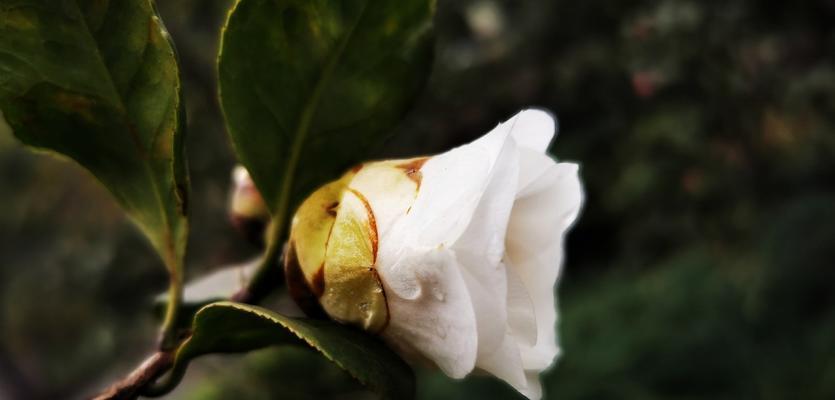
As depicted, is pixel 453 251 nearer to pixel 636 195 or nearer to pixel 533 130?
pixel 533 130

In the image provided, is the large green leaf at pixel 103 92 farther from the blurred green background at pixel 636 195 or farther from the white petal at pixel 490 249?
the blurred green background at pixel 636 195

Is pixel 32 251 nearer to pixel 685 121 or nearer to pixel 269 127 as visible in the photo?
pixel 685 121

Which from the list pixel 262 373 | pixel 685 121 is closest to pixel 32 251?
pixel 262 373

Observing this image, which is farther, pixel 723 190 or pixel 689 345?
pixel 689 345

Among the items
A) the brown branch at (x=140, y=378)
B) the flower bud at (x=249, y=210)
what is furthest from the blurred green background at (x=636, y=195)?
the brown branch at (x=140, y=378)

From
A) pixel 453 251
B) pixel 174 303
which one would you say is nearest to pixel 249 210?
pixel 174 303

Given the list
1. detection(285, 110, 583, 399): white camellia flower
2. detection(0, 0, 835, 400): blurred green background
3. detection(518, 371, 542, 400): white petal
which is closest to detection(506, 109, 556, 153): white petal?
detection(285, 110, 583, 399): white camellia flower
